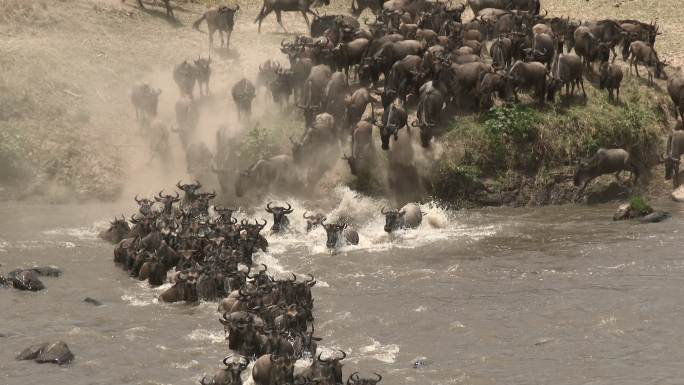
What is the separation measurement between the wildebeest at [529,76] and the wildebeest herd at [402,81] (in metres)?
0.03

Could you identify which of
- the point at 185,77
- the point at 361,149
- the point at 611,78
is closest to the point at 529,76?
the point at 611,78

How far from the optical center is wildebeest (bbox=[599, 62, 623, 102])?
105ft

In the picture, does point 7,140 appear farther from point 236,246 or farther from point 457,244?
point 457,244

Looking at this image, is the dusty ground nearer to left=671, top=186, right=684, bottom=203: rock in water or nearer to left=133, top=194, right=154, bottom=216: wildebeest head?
left=133, top=194, right=154, bottom=216: wildebeest head

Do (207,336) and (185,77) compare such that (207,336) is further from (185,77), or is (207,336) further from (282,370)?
(185,77)

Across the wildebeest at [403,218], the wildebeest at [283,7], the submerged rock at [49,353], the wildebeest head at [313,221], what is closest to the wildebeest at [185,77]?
the wildebeest at [283,7]

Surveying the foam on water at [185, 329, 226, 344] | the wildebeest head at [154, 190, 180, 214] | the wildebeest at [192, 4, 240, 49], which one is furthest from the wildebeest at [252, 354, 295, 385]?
the wildebeest at [192, 4, 240, 49]

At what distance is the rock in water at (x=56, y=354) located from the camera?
64.1ft

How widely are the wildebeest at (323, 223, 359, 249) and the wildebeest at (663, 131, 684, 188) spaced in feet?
30.1

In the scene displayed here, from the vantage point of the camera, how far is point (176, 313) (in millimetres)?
22078

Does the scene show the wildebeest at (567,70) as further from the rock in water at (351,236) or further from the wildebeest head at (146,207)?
the wildebeest head at (146,207)

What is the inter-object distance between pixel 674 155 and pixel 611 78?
2.89m

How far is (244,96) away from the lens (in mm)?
32531

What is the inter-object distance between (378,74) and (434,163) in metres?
3.96
